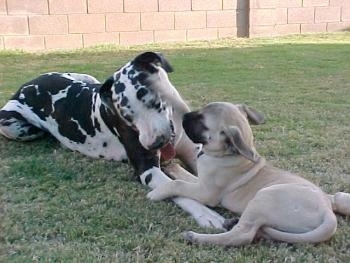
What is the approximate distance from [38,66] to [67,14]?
2234 mm

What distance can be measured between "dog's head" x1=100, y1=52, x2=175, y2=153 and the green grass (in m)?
0.37

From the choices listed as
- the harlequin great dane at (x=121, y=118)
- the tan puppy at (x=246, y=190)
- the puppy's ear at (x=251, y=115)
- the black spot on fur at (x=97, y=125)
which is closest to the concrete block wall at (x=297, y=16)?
the harlequin great dane at (x=121, y=118)

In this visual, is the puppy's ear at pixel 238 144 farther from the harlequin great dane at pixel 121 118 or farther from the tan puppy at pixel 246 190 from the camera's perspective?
the harlequin great dane at pixel 121 118

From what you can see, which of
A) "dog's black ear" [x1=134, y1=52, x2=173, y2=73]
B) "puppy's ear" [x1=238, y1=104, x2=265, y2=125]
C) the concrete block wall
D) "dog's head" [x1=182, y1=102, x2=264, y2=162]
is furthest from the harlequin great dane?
the concrete block wall

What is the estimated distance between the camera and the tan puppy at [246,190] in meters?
3.06

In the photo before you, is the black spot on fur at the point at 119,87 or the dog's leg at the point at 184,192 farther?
the black spot on fur at the point at 119,87

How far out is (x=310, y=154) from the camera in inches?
187

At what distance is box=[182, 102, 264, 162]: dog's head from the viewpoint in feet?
11.4

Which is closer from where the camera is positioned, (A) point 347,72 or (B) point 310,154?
(B) point 310,154

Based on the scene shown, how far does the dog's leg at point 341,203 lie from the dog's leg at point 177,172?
1026 millimetres

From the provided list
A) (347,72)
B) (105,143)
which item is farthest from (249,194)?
(347,72)

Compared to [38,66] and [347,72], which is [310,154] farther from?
[38,66]

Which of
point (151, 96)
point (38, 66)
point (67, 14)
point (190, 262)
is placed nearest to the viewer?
point (190, 262)

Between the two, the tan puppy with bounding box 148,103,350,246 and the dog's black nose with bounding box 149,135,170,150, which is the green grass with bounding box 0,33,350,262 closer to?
the tan puppy with bounding box 148,103,350,246
